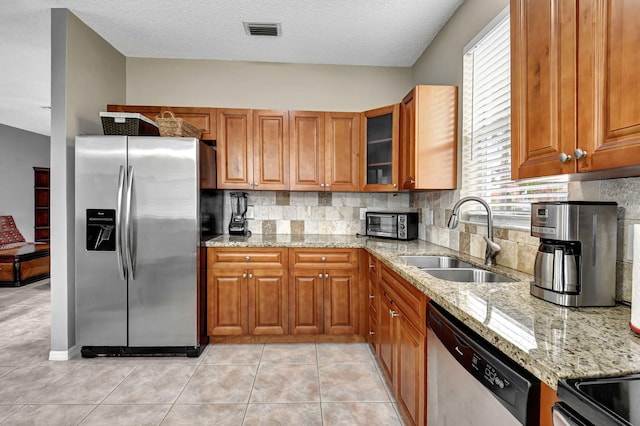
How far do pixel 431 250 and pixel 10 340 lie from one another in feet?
12.7

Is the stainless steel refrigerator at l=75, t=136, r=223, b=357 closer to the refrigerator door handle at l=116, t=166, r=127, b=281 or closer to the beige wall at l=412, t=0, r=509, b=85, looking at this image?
the refrigerator door handle at l=116, t=166, r=127, b=281

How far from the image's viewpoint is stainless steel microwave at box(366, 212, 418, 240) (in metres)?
3.24

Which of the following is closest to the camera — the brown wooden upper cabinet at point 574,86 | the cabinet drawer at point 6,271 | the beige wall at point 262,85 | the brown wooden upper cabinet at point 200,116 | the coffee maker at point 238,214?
the brown wooden upper cabinet at point 574,86

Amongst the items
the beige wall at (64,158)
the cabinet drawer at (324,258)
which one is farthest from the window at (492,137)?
the beige wall at (64,158)

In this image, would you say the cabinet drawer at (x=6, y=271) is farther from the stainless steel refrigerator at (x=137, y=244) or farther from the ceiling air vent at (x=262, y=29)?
the ceiling air vent at (x=262, y=29)

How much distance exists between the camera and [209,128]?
3416mm

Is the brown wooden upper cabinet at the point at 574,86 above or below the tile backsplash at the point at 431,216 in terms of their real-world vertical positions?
above

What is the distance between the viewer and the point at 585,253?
1265mm

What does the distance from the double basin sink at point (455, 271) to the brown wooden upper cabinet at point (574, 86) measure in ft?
2.49

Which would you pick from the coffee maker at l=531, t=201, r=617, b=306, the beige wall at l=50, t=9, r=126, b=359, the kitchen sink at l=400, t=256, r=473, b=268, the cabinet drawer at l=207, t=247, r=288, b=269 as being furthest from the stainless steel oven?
the beige wall at l=50, t=9, r=126, b=359

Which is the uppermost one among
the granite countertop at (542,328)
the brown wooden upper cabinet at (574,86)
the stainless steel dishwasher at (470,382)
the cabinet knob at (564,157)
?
the brown wooden upper cabinet at (574,86)

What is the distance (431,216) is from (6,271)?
6014 mm

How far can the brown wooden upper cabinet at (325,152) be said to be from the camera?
3480mm

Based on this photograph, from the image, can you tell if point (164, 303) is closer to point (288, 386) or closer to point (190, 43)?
point (288, 386)
